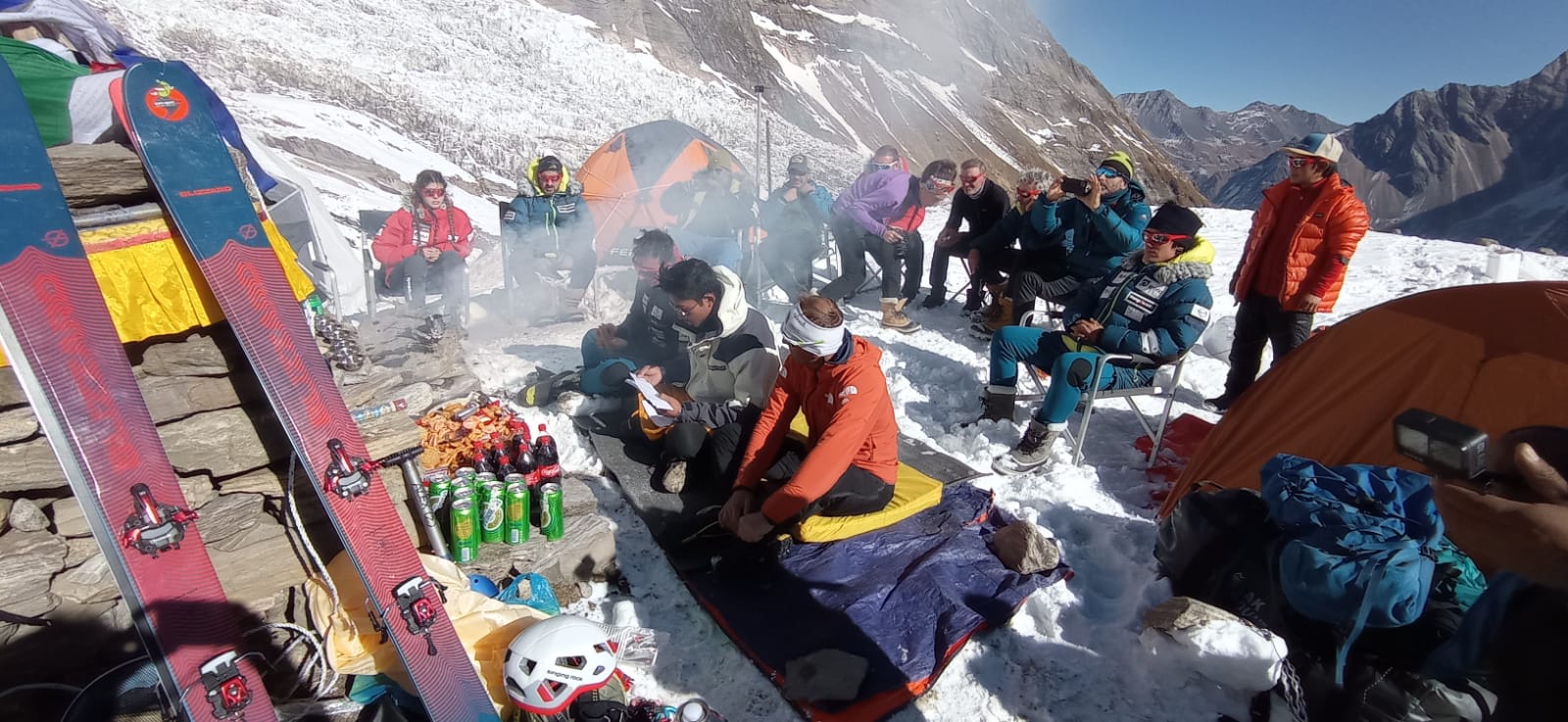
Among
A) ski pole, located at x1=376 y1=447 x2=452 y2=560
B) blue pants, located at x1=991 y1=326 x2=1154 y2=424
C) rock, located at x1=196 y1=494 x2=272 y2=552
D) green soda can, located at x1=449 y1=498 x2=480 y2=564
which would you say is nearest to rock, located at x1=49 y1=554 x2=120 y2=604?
rock, located at x1=196 y1=494 x2=272 y2=552

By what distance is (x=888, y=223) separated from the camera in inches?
289

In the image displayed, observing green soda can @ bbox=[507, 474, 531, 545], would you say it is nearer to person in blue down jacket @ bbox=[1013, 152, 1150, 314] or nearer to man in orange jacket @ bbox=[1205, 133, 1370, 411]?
man in orange jacket @ bbox=[1205, 133, 1370, 411]

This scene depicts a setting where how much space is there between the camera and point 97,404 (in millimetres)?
A: 2115

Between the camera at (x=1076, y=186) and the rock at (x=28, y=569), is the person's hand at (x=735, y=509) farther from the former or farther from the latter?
the camera at (x=1076, y=186)

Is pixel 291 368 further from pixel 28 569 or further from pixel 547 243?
pixel 547 243

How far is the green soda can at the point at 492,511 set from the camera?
323 cm

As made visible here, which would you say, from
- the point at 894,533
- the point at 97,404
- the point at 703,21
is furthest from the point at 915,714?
the point at 703,21

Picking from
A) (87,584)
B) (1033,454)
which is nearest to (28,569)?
(87,584)

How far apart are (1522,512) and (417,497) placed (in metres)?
3.40

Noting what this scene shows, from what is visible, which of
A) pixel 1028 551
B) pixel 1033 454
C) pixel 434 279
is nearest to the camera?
pixel 1028 551

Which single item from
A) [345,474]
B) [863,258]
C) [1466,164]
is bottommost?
[345,474]

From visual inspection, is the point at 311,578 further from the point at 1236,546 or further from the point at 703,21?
the point at 703,21

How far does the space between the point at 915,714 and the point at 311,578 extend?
2.38 m

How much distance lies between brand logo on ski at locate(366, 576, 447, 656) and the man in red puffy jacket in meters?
4.55
